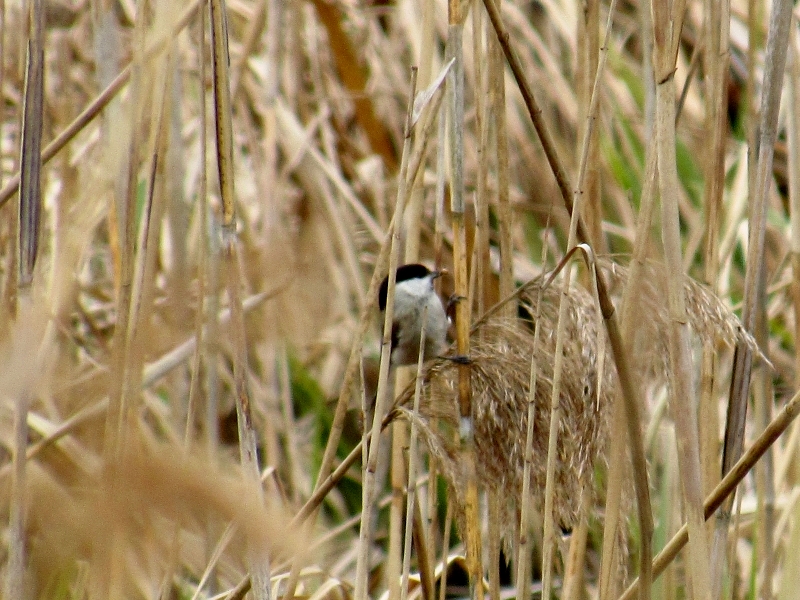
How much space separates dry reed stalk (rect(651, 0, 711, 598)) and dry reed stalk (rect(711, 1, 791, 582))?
19cm

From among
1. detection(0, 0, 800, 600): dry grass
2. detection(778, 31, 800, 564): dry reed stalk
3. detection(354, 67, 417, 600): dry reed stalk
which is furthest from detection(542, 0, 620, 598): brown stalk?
detection(778, 31, 800, 564): dry reed stalk

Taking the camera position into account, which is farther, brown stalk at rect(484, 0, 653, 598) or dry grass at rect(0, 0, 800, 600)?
brown stalk at rect(484, 0, 653, 598)

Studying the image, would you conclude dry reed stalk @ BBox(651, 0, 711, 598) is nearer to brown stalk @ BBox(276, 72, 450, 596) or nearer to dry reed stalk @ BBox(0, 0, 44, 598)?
brown stalk @ BBox(276, 72, 450, 596)

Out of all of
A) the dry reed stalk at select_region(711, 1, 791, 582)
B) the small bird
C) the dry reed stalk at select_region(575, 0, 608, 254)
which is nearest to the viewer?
the dry reed stalk at select_region(711, 1, 791, 582)

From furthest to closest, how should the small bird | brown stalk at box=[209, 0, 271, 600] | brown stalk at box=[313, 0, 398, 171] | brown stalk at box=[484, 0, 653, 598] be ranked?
brown stalk at box=[313, 0, 398, 171]
the small bird
brown stalk at box=[209, 0, 271, 600]
brown stalk at box=[484, 0, 653, 598]

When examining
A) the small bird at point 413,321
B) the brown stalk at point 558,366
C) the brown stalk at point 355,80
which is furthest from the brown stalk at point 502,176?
the brown stalk at point 355,80

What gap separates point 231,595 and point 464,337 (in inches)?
20.0

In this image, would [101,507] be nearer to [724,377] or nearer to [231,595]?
[231,595]

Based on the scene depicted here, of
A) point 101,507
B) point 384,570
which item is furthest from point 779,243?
point 101,507

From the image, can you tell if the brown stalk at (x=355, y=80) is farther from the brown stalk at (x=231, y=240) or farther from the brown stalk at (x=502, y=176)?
the brown stalk at (x=231, y=240)

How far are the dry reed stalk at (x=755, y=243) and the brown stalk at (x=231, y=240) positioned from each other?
620mm

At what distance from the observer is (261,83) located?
3.22 metres

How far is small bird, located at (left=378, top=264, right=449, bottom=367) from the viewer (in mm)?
2342

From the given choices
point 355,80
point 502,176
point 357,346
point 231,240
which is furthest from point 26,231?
point 355,80
